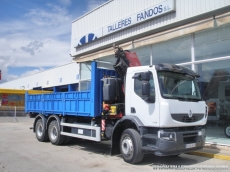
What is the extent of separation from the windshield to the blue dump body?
8.01 feet

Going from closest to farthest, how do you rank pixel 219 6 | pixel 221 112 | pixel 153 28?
pixel 219 6
pixel 221 112
pixel 153 28

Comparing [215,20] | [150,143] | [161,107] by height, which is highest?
[215,20]

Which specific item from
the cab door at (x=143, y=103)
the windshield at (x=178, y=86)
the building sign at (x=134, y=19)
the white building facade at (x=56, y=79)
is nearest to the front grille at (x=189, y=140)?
the cab door at (x=143, y=103)

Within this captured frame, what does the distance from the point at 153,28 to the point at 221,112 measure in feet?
15.9

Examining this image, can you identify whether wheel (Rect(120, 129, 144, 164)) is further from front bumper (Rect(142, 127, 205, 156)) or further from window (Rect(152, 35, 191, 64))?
window (Rect(152, 35, 191, 64))

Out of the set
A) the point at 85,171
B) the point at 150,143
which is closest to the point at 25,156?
the point at 85,171

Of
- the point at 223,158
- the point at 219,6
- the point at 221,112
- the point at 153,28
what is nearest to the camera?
the point at 223,158

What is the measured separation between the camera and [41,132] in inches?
439

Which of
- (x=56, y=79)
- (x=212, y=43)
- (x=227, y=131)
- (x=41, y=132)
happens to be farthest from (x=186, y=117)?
(x=56, y=79)

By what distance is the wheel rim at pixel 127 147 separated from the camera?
6957mm

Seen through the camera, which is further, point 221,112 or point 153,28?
point 153,28

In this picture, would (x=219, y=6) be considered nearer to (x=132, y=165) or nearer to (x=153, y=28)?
(x=153, y=28)

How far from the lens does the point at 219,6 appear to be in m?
9.43

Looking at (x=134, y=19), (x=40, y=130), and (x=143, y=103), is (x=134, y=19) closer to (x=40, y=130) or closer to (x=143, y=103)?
(x=40, y=130)
